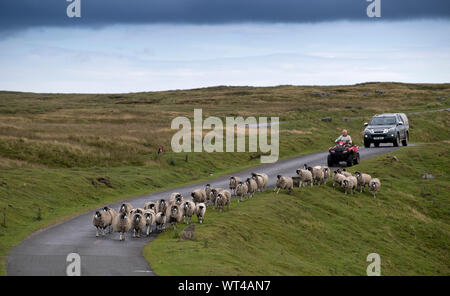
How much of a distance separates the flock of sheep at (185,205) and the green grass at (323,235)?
2.49ft

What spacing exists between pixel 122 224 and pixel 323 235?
1257cm

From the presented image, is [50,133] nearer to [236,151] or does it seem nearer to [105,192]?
[236,151]

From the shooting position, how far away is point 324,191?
1672 inches

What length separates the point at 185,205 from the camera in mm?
30797

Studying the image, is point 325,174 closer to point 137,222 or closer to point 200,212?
point 200,212

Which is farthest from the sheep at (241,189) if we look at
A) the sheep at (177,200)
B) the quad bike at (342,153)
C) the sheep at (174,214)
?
the quad bike at (342,153)

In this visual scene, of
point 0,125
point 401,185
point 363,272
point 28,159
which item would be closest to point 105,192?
point 28,159

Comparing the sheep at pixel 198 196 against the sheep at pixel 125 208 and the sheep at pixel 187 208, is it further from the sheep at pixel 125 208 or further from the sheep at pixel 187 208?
the sheep at pixel 125 208

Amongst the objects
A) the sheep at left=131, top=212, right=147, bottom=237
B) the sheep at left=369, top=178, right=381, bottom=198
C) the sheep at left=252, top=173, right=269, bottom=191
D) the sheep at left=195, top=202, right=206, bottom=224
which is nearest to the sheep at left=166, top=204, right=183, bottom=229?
the sheep at left=195, top=202, right=206, bottom=224

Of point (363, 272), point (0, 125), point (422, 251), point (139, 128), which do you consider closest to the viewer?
point (363, 272)

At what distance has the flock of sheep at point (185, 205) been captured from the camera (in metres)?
28.4

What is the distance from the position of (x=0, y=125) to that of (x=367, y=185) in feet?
142

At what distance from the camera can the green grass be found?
24.2 meters

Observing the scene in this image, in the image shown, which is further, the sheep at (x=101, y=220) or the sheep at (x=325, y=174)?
the sheep at (x=325, y=174)
